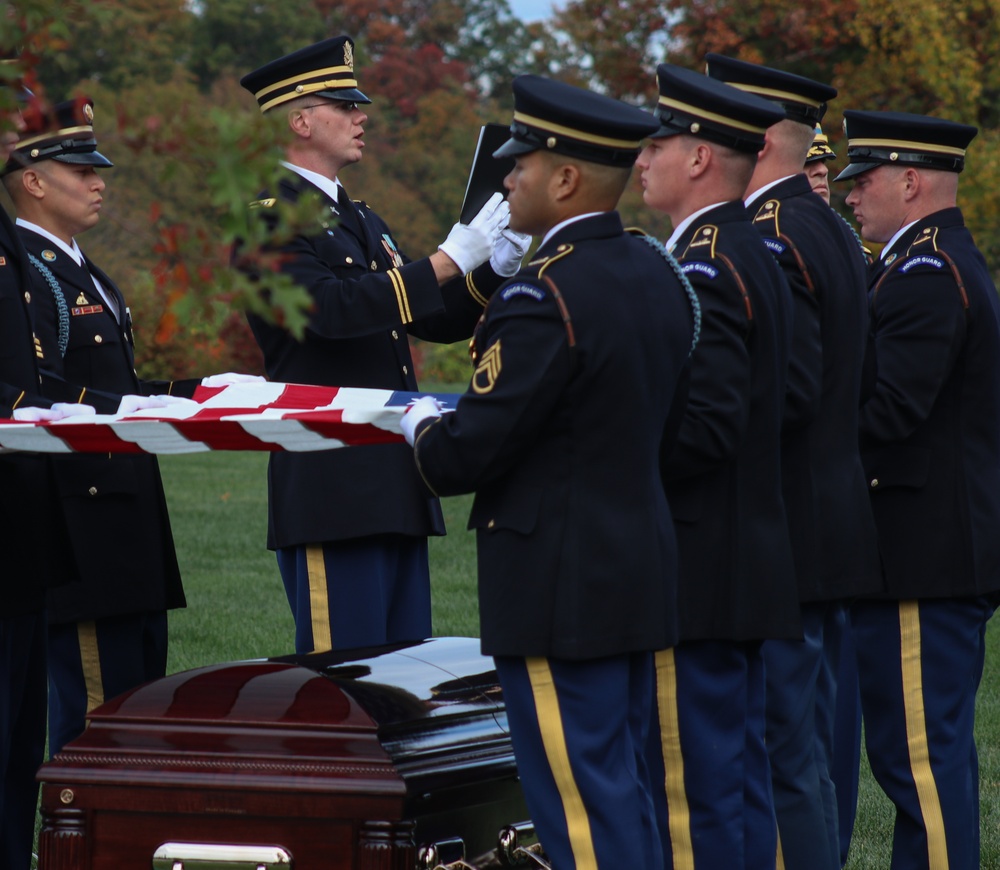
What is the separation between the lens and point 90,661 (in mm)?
4664

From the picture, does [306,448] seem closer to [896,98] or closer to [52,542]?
[52,542]

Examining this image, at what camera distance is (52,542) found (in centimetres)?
406

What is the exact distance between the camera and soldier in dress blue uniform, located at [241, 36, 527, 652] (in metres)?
4.32

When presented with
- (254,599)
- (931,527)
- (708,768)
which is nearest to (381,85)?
(254,599)

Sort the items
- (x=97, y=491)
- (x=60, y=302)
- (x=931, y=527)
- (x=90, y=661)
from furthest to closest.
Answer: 1. (x=90, y=661)
2. (x=97, y=491)
3. (x=60, y=302)
4. (x=931, y=527)

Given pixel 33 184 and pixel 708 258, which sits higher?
pixel 33 184

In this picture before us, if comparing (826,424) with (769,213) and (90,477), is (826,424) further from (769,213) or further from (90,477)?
(90,477)

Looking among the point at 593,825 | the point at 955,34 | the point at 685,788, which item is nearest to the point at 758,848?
the point at 685,788

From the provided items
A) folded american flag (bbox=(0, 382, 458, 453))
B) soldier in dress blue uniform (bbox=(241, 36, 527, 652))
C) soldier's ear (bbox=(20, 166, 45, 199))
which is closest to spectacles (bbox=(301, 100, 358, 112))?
soldier in dress blue uniform (bbox=(241, 36, 527, 652))

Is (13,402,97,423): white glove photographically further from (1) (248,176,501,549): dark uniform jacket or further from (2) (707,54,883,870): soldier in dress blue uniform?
(2) (707,54,883,870): soldier in dress blue uniform

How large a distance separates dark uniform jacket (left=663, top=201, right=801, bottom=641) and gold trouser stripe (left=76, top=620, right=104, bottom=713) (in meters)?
1.92

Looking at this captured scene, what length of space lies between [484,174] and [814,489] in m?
1.26

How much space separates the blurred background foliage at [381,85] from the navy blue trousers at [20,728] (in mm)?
1411

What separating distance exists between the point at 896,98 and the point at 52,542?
622 inches
